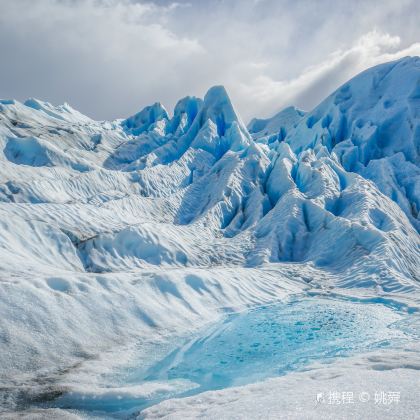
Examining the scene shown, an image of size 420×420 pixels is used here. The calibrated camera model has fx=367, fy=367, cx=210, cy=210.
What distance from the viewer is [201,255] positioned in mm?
19828

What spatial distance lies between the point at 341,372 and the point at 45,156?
101 ft

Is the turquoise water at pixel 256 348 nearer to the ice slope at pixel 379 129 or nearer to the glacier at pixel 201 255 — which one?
the glacier at pixel 201 255

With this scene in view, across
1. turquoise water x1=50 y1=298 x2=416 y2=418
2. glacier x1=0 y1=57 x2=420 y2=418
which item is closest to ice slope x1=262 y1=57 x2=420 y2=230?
glacier x1=0 y1=57 x2=420 y2=418

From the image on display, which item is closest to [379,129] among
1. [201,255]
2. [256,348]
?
[201,255]

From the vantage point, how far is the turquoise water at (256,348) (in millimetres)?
7141

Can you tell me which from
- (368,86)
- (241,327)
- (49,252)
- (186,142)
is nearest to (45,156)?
(186,142)

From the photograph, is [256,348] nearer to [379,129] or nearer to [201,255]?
[201,255]

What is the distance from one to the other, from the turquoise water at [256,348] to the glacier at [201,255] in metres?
0.08

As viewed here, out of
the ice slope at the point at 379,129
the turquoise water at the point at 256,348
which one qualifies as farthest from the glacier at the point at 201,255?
the ice slope at the point at 379,129

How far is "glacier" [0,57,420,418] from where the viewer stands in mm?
7293

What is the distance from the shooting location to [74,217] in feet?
58.7

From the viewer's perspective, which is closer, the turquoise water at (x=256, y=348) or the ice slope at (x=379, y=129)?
the turquoise water at (x=256, y=348)

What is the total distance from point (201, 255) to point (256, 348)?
380 inches

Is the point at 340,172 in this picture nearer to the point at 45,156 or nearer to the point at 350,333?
the point at 350,333
